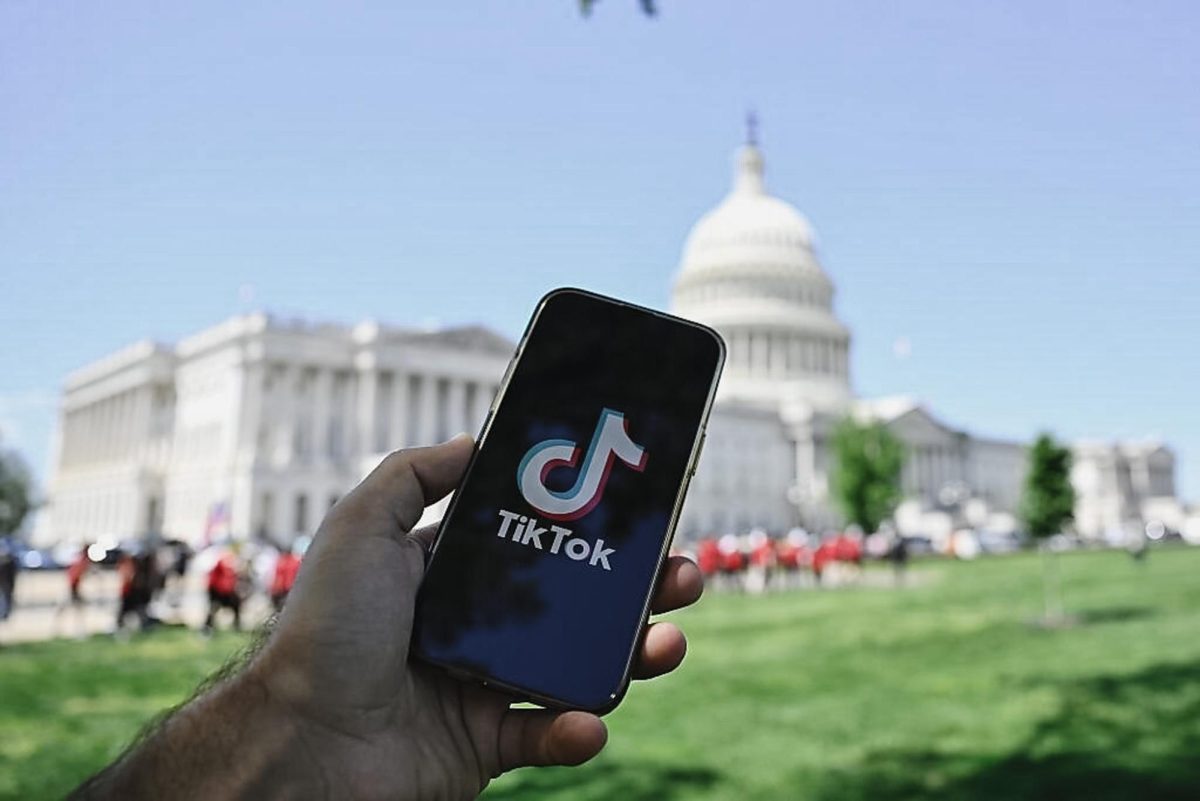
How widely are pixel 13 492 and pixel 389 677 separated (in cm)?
7831

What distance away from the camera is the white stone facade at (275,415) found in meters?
61.7

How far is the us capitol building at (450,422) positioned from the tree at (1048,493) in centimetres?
2258

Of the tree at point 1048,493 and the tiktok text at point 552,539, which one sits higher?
the tree at point 1048,493

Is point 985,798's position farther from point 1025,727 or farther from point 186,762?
point 186,762

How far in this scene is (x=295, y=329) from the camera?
209 feet

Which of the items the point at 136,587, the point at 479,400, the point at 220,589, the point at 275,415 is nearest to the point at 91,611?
the point at 136,587

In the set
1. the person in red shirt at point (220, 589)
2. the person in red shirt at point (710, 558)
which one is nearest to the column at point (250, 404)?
the person in red shirt at point (710, 558)

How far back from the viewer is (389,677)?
2.33 metres

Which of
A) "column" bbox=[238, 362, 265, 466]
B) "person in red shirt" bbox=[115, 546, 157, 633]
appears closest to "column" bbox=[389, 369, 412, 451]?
"column" bbox=[238, 362, 265, 466]

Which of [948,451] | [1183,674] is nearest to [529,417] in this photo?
[1183,674]

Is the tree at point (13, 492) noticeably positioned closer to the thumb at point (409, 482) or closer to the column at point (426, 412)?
the column at point (426, 412)

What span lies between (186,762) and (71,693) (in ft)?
36.0

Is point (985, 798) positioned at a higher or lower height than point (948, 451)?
lower

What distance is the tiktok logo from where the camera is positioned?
2.57 meters
